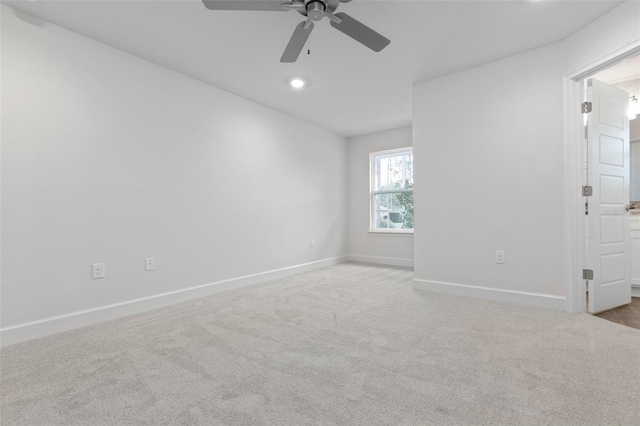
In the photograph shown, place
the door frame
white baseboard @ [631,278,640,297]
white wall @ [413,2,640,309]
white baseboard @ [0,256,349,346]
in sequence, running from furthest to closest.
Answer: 1. white baseboard @ [631,278,640,297]
2. white wall @ [413,2,640,309]
3. the door frame
4. white baseboard @ [0,256,349,346]

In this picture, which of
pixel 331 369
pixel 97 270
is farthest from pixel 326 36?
pixel 97 270

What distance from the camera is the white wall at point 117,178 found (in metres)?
2.24

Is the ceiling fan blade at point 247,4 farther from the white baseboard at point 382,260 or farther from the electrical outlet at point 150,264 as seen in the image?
the white baseboard at point 382,260

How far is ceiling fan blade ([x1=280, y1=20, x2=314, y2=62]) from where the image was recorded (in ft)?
→ 6.52

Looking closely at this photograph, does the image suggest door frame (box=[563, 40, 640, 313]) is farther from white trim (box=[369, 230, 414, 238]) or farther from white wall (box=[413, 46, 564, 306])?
white trim (box=[369, 230, 414, 238])

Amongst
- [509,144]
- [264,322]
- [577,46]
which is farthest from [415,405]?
[577,46]

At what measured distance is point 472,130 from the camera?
3.28m

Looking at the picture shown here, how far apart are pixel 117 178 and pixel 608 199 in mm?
4612

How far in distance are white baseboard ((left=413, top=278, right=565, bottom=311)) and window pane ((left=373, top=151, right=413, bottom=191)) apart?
2.38 m

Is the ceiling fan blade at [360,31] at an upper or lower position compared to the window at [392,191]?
upper

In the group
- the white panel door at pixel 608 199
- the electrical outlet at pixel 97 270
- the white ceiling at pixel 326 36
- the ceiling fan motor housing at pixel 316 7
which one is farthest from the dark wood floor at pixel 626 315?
the electrical outlet at pixel 97 270

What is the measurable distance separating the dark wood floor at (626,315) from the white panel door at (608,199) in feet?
0.17

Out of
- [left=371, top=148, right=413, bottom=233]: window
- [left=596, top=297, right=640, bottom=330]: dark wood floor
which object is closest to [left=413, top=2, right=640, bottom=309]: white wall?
[left=596, top=297, right=640, bottom=330]: dark wood floor

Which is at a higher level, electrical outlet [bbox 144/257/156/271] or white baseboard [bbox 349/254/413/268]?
electrical outlet [bbox 144/257/156/271]
